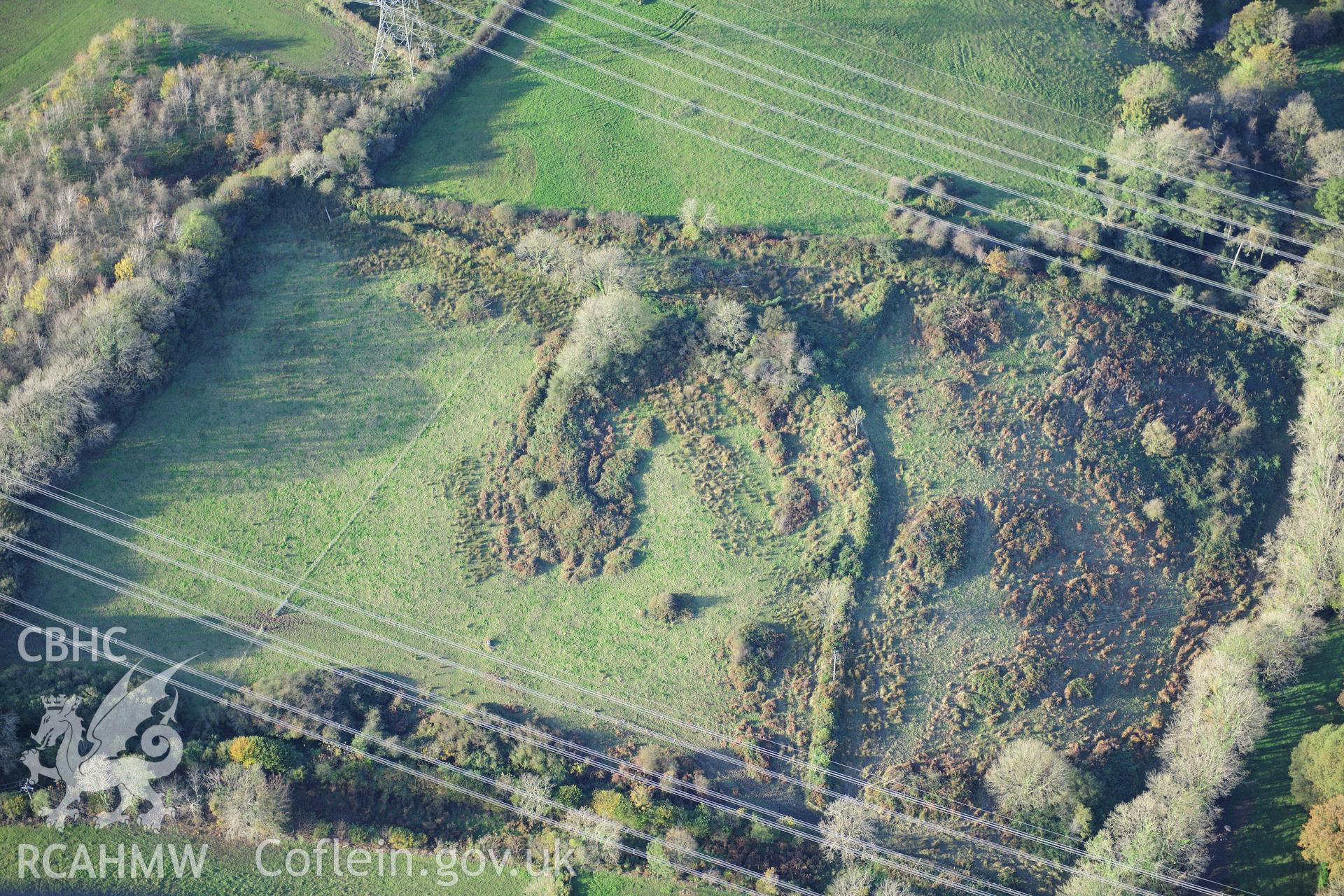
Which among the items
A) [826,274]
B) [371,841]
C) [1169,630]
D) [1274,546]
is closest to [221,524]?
[371,841]

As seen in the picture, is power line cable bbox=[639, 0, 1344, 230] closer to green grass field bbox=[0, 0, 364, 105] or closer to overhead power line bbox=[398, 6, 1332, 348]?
overhead power line bbox=[398, 6, 1332, 348]

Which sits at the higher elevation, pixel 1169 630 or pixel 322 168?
pixel 322 168

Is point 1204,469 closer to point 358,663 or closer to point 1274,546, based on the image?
point 1274,546

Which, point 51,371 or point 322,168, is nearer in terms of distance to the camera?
point 51,371
